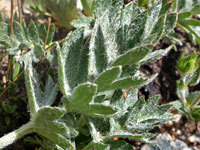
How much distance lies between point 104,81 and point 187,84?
1.19 metres

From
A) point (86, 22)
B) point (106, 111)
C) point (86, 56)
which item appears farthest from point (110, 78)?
point (86, 22)

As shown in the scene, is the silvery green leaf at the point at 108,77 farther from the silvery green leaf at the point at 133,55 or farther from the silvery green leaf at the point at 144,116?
the silvery green leaf at the point at 144,116

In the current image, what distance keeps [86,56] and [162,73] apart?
1272mm

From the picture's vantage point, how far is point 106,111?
1.05 meters

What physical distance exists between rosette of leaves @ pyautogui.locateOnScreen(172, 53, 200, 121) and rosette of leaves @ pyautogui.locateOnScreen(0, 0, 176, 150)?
71cm

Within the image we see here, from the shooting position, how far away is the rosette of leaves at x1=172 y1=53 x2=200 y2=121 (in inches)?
74.4

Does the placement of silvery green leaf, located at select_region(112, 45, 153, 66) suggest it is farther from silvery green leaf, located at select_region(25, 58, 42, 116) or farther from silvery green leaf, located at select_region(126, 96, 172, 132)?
silvery green leaf, located at select_region(25, 58, 42, 116)

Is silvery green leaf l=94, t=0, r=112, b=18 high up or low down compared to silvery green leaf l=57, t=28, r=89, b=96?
up

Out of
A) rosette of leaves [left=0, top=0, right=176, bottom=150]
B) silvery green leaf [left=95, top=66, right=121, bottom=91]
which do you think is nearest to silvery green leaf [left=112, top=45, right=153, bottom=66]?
rosette of leaves [left=0, top=0, right=176, bottom=150]

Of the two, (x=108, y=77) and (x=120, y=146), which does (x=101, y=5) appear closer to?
(x=108, y=77)

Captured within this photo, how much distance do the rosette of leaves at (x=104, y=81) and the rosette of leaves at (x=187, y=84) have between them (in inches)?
27.8

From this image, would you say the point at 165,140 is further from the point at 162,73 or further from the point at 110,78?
the point at 110,78

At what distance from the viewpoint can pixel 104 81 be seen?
42.3 inches

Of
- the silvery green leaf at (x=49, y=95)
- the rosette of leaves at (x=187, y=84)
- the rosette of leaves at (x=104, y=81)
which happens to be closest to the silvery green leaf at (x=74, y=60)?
the rosette of leaves at (x=104, y=81)
